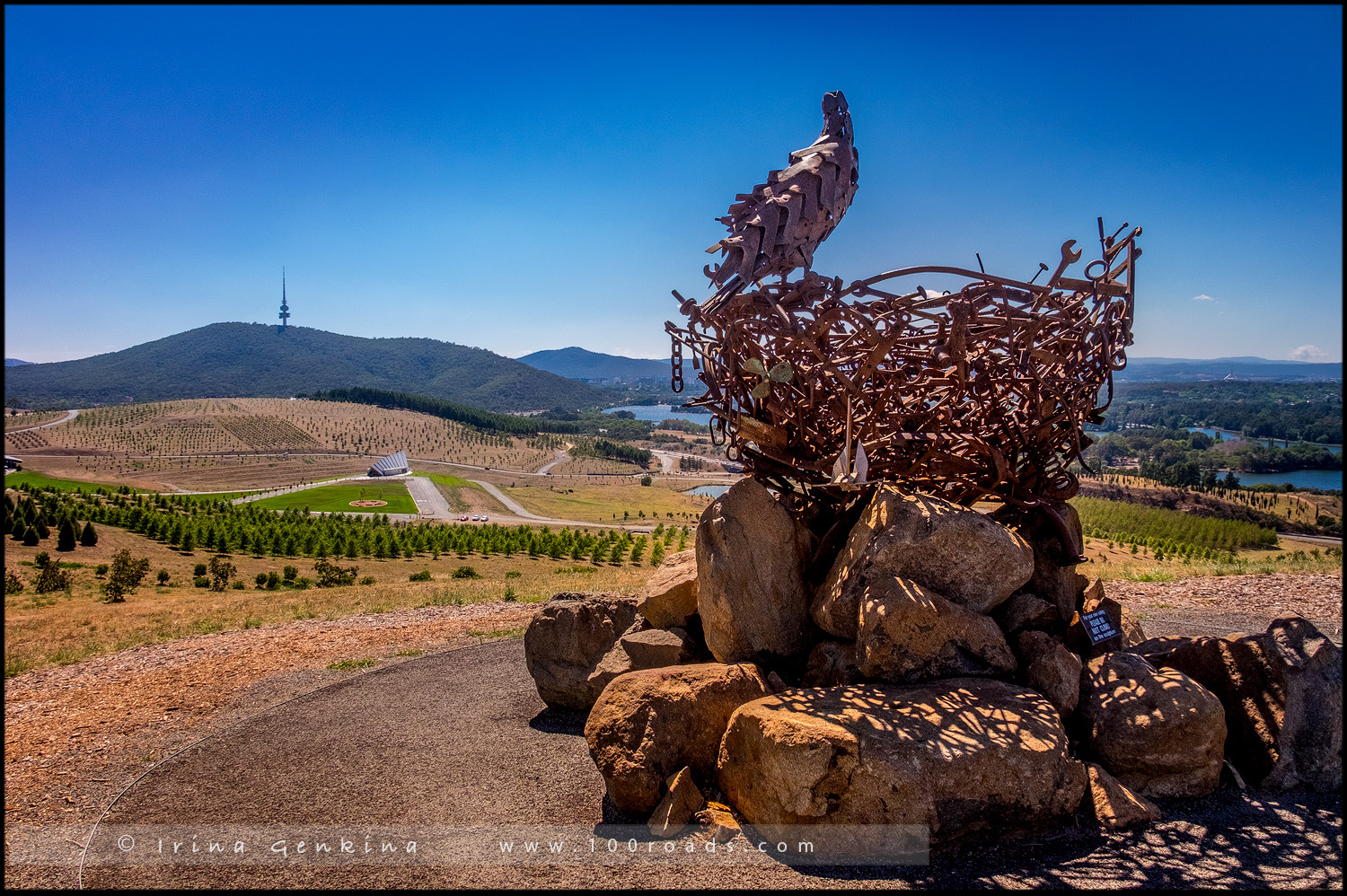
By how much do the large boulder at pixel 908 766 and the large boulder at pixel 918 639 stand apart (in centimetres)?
63

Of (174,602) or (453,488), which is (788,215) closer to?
(174,602)

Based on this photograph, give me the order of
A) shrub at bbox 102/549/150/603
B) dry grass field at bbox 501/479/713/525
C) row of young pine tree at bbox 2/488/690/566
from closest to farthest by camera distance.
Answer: shrub at bbox 102/549/150/603 → row of young pine tree at bbox 2/488/690/566 → dry grass field at bbox 501/479/713/525

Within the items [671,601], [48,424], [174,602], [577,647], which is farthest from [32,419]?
[671,601]

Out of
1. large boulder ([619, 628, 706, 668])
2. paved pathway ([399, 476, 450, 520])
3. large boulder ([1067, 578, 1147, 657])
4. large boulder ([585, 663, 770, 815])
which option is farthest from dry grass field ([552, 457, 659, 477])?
large boulder ([585, 663, 770, 815])

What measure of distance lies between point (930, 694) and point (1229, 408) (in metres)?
108

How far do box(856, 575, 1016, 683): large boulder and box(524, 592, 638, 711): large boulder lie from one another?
3894mm

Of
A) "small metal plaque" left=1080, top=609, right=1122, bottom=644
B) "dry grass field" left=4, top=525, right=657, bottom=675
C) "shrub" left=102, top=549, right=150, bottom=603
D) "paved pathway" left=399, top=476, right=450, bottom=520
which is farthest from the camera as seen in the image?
"paved pathway" left=399, top=476, right=450, bottom=520

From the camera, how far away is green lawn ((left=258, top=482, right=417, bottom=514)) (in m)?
80.6

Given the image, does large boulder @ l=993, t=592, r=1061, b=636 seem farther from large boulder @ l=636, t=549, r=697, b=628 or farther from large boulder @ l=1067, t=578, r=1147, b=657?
large boulder @ l=636, t=549, r=697, b=628

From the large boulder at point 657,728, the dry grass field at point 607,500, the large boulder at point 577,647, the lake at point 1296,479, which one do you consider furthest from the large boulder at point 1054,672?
the dry grass field at point 607,500

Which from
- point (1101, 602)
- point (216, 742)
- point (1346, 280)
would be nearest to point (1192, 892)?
point (1101, 602)

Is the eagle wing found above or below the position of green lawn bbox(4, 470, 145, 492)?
above

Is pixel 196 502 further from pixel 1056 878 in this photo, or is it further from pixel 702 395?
pixel 1056 878

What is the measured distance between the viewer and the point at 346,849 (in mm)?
7676
